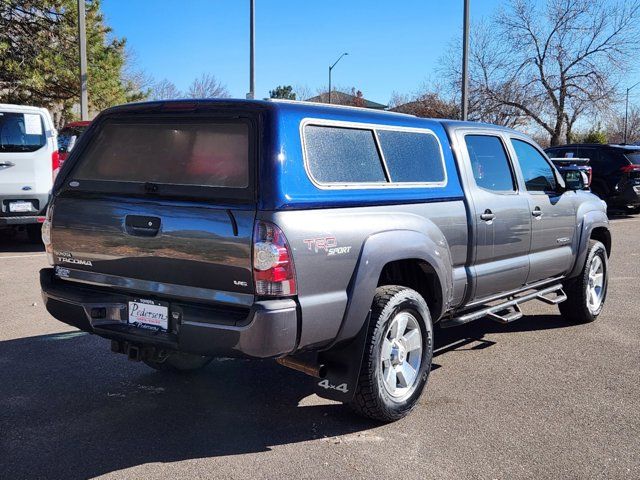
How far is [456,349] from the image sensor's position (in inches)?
221

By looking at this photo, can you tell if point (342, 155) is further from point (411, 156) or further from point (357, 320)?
point (357, 320)

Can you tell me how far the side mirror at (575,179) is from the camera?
6.14m

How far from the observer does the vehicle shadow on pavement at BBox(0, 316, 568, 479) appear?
11.5 feet

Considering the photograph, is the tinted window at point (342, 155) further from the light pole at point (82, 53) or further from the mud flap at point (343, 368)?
the light pole at point (82, 53)

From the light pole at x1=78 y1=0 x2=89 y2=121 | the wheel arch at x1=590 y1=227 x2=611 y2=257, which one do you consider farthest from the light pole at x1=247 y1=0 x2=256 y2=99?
Answer: the wheel arch at x1=590 y1=227 x2=611 y2=257

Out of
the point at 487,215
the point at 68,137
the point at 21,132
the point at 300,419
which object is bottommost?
the point at 300,419

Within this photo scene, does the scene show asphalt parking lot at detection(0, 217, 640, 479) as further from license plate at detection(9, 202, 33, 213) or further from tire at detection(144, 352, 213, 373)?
license plate at detection(9, 202, 33, 213)

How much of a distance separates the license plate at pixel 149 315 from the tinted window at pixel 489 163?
2641 mm

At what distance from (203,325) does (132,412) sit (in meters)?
1.14

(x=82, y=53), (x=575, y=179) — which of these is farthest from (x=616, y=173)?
(x=82, y=53)

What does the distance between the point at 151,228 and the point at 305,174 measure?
3.00 feet

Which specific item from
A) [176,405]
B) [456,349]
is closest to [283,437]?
[176,405]

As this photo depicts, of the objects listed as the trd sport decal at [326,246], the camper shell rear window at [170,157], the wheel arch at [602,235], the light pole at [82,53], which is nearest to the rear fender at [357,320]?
the trd sport decal at [326,246]

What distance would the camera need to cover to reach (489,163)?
5.21 metres
